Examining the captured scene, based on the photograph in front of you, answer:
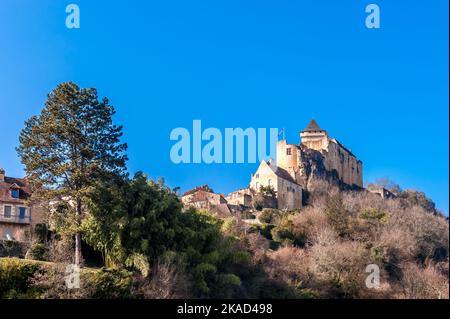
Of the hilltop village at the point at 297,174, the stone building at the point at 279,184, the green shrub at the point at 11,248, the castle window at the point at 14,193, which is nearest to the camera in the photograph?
the green shrub at the point at 11,248

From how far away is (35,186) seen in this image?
37.3 meters

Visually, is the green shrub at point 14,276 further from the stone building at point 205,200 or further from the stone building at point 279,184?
the stone building at point 279,184

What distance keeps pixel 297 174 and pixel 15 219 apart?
47.8m

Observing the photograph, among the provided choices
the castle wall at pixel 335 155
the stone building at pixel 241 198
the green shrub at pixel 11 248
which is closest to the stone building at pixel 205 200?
the stone building at pixel 241 198

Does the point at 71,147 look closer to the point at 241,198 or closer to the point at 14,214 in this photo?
the point at 14,214

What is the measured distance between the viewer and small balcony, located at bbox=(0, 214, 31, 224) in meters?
45.1

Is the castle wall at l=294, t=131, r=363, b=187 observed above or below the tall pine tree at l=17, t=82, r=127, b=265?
above

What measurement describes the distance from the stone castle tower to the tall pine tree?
49.9 meters

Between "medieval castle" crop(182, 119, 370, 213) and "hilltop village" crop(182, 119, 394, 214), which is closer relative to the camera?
"hilltop village" crop(182, 119, 394, 214)

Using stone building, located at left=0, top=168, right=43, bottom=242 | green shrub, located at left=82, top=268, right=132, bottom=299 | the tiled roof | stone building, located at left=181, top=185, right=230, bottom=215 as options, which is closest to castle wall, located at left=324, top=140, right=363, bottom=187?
the tiled roof

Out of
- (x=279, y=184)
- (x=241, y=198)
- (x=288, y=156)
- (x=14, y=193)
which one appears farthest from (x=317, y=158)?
(x=14, y=193)

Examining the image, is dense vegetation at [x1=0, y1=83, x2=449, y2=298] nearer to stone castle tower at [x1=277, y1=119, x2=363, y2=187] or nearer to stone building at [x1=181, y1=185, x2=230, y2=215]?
stone building at [x1=181, y1=185, x2=230, y2=215]

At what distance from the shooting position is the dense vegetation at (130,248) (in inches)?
1252
